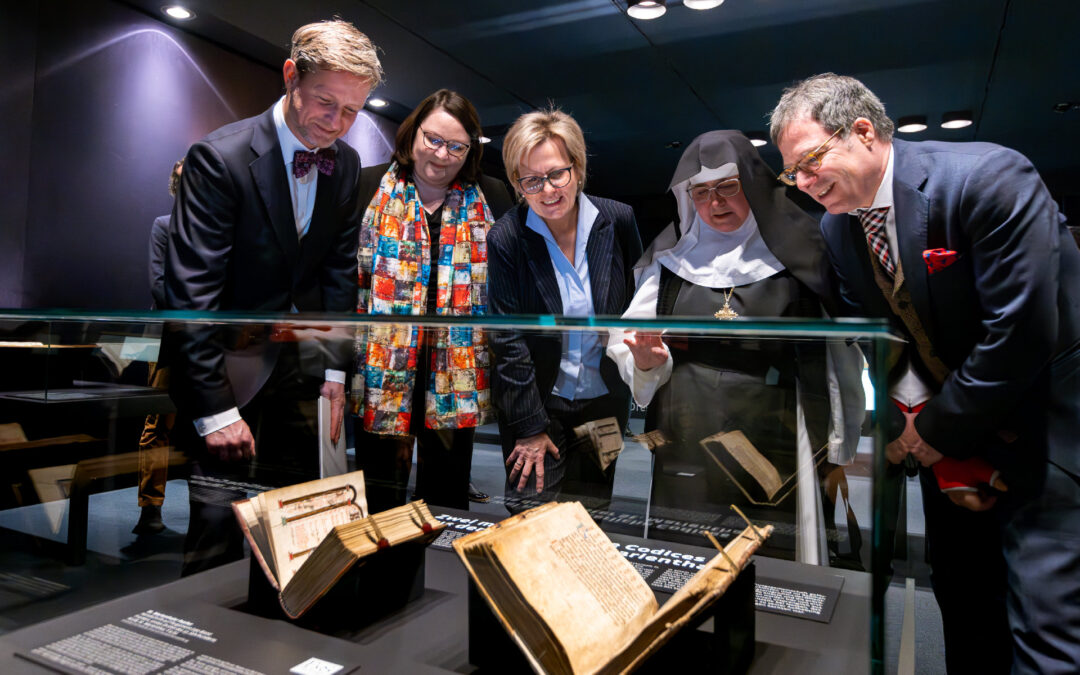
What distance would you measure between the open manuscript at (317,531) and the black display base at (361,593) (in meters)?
0.02

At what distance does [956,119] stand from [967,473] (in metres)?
4.29

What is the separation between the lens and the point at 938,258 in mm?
1506

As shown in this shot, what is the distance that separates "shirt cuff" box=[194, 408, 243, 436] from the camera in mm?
1325

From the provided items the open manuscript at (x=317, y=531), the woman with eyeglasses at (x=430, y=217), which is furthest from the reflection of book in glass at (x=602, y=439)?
the woman with eyeglasses at (x=430, y=217)

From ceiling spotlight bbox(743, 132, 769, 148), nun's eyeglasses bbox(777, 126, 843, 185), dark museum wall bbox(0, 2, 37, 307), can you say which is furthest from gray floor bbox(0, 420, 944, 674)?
ceiling spotlight bbox(743, 132, 769, 148)

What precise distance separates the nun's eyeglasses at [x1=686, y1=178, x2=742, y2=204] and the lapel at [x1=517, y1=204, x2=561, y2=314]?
0.43m

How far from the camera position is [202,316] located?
3.80 feet

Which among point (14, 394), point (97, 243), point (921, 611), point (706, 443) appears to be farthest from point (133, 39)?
point (921, 611)

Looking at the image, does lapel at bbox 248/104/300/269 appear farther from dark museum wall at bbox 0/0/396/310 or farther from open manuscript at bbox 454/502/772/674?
dark museum wall at bbox 0/0/396/310

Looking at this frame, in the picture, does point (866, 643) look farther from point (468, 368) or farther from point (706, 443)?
point (468, 368)

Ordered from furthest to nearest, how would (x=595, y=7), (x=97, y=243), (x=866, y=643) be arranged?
(x=595, y=7), (x=97, y=243), (x=866, y=643)

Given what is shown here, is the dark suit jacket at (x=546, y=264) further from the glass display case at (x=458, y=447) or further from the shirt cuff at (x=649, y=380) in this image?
the shirt cuff at (x=649, y=380)

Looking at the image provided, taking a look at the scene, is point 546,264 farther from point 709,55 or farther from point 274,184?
point 709,55

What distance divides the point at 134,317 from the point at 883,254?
1.47 metres
